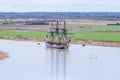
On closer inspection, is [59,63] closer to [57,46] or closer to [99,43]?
[57,46]

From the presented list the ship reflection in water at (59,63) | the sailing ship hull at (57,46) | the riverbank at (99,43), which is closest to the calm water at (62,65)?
the ship reflection in water at (59,63)

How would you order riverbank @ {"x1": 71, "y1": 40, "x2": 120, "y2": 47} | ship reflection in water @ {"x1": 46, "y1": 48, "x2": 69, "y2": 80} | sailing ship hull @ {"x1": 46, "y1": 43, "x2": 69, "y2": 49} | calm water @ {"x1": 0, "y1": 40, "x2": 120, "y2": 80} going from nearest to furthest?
calm water @ {"x1": 0, "y1": 40, "x2": 120, "y2": 80} → ship reflection in water @ {"x1": 46, "y1": 48, "x2": 69, "y2": 80} → sailing ship hull @ {"x1": 46, "y1": 43, "x2": 69, "y2": 49} → riverbank @ {"x1": 71, "y1": 40, "x2": 120, "y2": 47}

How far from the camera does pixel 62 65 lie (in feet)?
111

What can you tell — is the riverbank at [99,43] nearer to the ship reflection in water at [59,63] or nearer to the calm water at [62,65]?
the calm water at [62,65]

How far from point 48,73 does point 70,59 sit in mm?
7674

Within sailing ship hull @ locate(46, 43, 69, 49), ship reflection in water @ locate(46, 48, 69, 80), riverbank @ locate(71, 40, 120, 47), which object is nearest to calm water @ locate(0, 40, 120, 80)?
ship reflection in water @ locate(46, 48, 69, 80)

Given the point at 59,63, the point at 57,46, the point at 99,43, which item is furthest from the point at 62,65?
the point at 99,43

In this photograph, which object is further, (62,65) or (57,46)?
(57,46)

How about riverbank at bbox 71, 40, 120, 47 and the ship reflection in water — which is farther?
riverbank at bbox 71, 40, 120, 47

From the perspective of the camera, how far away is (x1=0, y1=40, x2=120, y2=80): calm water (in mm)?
28594

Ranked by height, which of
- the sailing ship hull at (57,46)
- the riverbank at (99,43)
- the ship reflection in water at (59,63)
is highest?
the ship reflection in water at (59,63)

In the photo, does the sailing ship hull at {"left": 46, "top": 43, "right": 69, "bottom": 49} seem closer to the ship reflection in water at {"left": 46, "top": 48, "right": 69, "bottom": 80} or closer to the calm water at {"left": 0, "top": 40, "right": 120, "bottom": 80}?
the ship reflection in water at {"left": 46, "top": 48, "right": 69, "bottom": 80}

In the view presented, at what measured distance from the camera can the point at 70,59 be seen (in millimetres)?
37219

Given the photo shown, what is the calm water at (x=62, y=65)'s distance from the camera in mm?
28594
